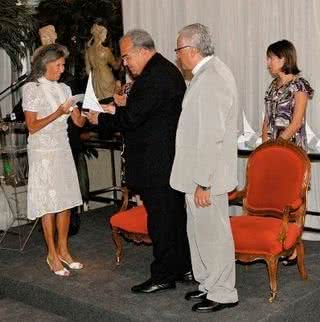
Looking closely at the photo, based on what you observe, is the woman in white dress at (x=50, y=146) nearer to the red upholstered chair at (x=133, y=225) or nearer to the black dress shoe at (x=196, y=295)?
the red upholstered chair at (x=133, y=225)

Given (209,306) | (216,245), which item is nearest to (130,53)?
(216,245)

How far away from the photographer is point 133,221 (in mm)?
4504

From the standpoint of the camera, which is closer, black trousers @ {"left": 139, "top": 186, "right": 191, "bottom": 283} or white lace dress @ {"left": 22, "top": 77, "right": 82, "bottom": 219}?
black trousers @ {"left": 139, "top": 186, "right": 191, "bottom": 283}

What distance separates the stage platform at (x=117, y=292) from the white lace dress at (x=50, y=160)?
0.51 m

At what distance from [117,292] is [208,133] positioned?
1.32 metres

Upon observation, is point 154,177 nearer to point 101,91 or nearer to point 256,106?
point 256,106

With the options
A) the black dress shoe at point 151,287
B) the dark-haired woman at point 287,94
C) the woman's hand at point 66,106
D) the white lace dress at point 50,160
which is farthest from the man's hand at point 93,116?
the dark-haired woman at point 287,94

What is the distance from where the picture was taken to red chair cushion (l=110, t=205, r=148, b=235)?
445 cm

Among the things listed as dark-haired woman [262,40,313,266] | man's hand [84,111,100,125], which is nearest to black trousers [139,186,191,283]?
man's hand [84,111,100,125]

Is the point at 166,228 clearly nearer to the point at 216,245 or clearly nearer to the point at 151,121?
the point at 216,245

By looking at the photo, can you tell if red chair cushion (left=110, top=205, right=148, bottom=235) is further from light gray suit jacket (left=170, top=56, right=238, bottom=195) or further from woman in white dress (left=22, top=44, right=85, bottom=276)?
light gray suit jacket (left=170, top=56, right=238, bottom=195)

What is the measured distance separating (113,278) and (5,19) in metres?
3.20

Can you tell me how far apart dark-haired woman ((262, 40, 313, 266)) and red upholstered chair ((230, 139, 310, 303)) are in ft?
1.03

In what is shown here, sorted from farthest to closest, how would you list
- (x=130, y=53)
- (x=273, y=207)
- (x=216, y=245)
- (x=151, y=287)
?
(x=273, y=207)
(x=151, y=287)
(x=130, y=53)
(x=216, y=245)
